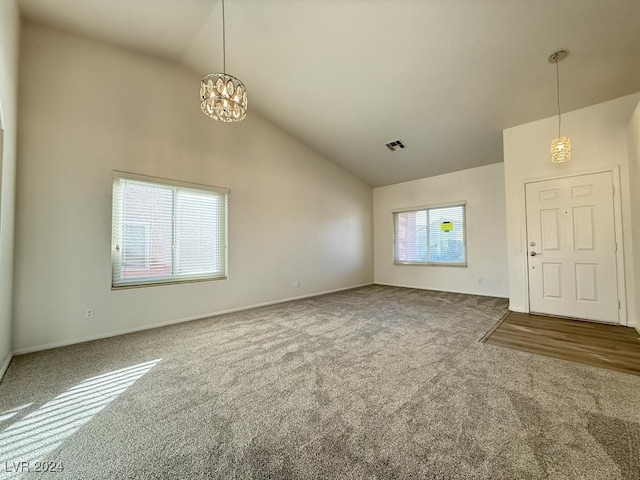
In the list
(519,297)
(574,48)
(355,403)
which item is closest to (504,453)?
(355,403)

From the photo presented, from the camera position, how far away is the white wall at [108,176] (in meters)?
2.85

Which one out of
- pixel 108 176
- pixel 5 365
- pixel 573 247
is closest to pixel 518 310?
pixel 573 247

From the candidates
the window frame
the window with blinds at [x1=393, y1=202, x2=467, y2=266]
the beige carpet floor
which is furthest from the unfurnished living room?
the window with blinds at [x1=393, y1=202, x2=467, y2=266]

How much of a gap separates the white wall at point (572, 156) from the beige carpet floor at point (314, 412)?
2.15 meters

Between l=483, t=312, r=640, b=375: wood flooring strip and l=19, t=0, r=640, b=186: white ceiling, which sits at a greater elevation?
l=19, t=0, r=640, b=186: white ceiling

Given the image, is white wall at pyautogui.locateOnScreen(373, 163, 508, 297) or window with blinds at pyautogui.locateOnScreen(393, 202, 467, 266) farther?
window with blinds at pyautogui.locateOnScreen(393, 202, 467, 266)

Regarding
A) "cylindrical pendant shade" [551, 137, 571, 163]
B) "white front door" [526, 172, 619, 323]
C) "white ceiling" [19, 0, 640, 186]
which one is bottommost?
"white front door" [526, 172, 619, 323]

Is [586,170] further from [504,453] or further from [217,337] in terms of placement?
[217,337]

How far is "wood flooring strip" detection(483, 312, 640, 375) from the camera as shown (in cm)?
250

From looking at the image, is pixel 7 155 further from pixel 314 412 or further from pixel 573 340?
pixel 573 340

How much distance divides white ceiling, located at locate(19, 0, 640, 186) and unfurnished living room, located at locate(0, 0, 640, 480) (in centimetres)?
3

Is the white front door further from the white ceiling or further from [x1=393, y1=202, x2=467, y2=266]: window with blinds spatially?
[x1=393, y1=202, x2=467, y2=266]: window with blinds

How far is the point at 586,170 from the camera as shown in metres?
3.70

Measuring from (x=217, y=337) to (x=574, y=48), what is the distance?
533cm
